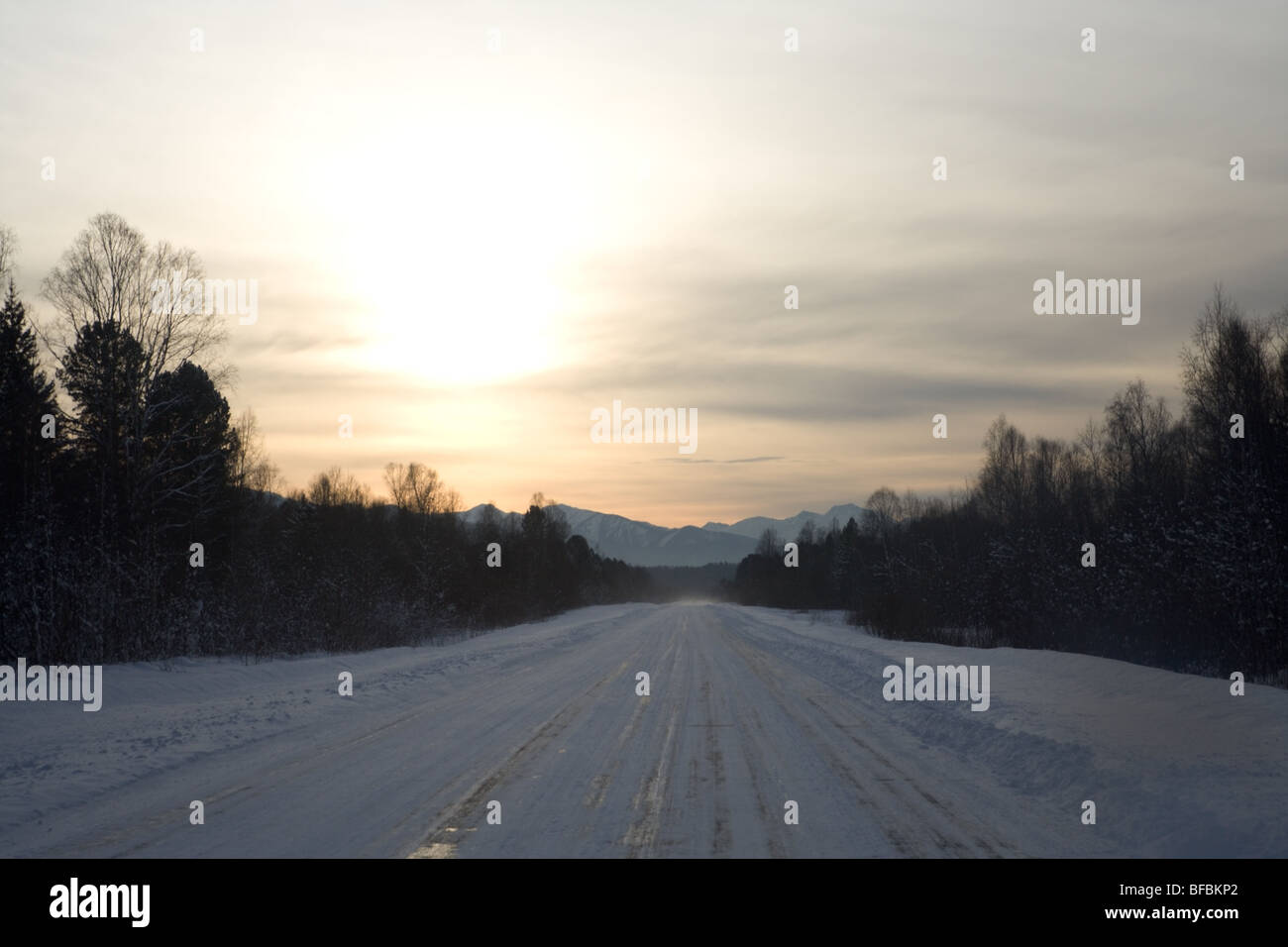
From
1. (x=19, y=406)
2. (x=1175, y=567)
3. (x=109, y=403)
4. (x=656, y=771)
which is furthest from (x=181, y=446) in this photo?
(x=1175, y=567)

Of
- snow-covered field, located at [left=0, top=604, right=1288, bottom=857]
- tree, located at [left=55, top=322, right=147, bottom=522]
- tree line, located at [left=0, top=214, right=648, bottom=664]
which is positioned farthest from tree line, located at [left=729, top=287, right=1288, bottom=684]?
tree, located at [left=55, top=322, right=147, bottom=522]

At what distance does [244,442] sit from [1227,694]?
227 ft

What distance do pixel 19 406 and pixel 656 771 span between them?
2770 cm

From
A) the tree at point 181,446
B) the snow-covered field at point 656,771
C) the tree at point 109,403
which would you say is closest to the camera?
the snow-covered field at point 656,771

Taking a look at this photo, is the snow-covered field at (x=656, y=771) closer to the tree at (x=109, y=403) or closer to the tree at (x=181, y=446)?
the tree at (x=181, y=446)

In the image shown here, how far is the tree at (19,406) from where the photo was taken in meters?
25.3

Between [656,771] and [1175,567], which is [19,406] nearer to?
[656,771]

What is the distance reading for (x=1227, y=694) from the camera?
11.6m

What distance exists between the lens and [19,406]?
89.1 ft

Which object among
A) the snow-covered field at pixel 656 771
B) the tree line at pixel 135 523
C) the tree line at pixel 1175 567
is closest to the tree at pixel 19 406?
the tree line at pixel 135 523

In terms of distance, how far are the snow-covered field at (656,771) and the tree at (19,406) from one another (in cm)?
1301

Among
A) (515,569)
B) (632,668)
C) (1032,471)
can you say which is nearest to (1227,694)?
(632,668)

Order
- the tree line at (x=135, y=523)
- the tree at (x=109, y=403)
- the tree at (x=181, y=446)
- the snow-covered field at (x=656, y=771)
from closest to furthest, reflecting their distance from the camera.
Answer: the snow-covered field at (x=656, y=771)
the tree line at (x=135, y=523)
the tree at (x=109, y=403)
the tree at (x=181, y=446)
